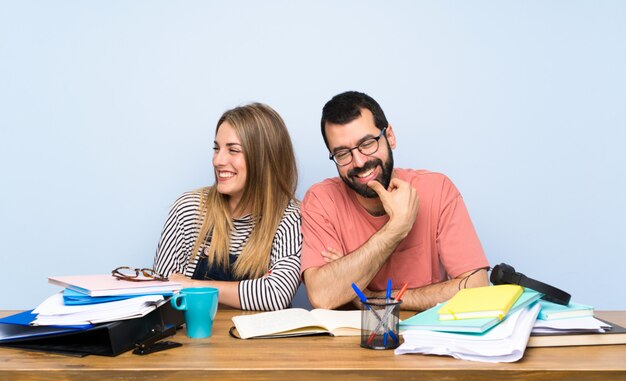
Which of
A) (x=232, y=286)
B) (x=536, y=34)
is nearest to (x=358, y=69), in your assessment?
(x=536, y=34)

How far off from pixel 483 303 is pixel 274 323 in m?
0.49

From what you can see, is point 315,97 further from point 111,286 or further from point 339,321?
point 111,286

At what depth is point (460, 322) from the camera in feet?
4.35

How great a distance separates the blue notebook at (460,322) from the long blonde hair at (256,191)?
35.0 inches

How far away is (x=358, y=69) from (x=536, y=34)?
768 mm

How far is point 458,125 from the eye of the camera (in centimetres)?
277

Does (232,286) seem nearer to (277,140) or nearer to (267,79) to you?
(277,140)

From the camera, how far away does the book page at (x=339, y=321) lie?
1.49 metres

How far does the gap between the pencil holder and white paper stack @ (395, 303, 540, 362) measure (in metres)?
0.04

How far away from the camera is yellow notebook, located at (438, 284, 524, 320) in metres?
1.33

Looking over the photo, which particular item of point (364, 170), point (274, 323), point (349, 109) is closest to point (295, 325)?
point (274, 323)

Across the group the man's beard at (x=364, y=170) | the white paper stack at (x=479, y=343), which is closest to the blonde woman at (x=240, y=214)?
the man's beard at (x=364, y=170)

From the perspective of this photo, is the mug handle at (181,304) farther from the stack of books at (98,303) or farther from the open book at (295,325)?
the open book at (295,325)

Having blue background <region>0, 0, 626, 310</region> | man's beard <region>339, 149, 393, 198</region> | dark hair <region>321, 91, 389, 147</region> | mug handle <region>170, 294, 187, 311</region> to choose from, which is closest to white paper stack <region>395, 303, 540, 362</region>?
mug handle <region>170, 294, 187, 311</region>
